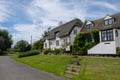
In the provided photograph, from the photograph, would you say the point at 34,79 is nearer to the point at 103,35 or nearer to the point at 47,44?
the point at 103,35

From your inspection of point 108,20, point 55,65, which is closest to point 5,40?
point 108,20

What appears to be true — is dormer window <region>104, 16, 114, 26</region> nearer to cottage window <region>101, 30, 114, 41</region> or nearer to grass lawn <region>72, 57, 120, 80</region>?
cottage window <region>101, 30, 114, 41</region>

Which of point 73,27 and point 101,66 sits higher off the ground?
point 73,27

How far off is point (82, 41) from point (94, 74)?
2347 centimetres

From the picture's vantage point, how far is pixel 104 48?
31.3 m

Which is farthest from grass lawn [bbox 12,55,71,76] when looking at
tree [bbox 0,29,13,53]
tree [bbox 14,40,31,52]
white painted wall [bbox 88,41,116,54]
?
tree [bbox 14,40,31,52]

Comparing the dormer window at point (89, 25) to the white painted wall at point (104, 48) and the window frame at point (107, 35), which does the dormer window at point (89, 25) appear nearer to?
the window frame at point (107, 35)

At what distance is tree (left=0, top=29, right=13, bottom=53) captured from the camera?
87.6 metres

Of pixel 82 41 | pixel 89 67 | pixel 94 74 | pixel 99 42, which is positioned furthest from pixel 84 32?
pixel 94 74

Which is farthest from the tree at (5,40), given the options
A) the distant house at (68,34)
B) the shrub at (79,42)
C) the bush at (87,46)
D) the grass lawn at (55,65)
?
the grass lawn at (55,65)

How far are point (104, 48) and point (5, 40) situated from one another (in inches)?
2636

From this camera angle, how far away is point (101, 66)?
A: 17.9m

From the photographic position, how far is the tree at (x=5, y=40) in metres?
87.6

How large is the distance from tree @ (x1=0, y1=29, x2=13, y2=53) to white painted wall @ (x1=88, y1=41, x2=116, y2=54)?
200ft
